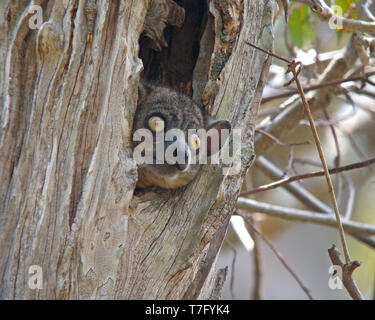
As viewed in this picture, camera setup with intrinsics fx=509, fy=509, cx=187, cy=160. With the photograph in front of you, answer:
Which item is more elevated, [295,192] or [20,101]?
[20,101]

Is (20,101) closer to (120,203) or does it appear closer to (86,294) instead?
(120,203)

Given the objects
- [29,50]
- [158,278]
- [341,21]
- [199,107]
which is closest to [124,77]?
[29,50]

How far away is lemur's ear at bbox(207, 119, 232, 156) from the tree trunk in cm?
7

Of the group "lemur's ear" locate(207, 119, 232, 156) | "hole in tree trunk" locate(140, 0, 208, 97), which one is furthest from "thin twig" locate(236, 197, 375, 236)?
"lemur's ear" locate(207, 119, 232, 156)

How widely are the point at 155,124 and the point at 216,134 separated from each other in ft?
1.29

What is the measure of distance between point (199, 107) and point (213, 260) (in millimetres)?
955

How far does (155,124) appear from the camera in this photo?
9.96 feet

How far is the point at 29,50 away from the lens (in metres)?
2.48

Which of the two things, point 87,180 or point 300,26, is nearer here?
point 87,180

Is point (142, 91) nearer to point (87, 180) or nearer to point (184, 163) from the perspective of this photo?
point (184, 163)

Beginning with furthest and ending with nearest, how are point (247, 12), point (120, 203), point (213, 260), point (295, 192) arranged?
point (295, 192), point (247, 12), point (213, 260), point (120, 203)

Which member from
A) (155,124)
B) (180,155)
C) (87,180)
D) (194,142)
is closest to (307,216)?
(194,142)

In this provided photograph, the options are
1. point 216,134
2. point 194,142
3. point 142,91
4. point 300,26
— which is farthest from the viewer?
point 300,26

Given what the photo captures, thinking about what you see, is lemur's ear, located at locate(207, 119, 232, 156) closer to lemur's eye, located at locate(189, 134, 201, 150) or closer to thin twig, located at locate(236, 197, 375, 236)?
lemur's eye, located at locate(189, 134, 201, 150)
